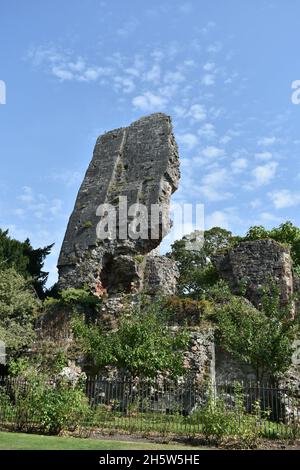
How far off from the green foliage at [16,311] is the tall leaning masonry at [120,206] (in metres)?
2.81

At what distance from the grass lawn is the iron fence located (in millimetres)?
942

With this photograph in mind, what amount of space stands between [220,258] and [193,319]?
258 inches

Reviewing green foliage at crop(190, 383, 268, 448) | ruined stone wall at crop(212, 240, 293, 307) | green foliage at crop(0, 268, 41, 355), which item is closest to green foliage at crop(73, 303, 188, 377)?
green foliage at crop(0, 268, 41, 355)

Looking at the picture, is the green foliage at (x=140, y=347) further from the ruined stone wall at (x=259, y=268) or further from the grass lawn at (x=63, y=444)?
the ruined stone wall at (x=259, y=268)

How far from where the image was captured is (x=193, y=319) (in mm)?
18078

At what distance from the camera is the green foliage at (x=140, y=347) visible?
1512 cm

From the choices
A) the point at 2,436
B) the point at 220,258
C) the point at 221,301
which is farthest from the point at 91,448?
the point at 220,258

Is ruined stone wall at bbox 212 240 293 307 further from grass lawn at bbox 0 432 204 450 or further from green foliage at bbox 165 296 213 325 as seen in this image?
grass lawn at bbox 0 432 204 450

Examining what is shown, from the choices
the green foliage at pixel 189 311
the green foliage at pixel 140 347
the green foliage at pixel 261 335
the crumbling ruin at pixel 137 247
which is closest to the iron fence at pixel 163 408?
the green foliage at pixel 140 347

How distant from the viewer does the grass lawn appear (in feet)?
30.3

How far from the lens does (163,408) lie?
575 inches

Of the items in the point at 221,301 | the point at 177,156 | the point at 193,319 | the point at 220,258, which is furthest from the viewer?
the point at 177,156
